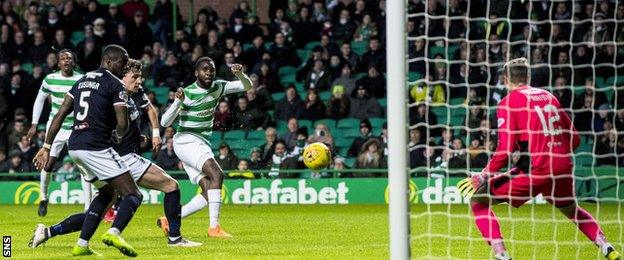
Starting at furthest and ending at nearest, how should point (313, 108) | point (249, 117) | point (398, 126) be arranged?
point (313, 108) < point (249, 117) < point (398, 126)

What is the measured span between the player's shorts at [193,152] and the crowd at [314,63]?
5913 millimetres

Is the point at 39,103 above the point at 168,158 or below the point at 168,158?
above

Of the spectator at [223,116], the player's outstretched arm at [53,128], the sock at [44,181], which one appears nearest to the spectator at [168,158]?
the spectator at [223,116]

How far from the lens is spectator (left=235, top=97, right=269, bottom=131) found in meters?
21.0

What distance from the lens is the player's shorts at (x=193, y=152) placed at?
12.7 meters

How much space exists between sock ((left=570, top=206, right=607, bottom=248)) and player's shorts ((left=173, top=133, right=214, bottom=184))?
421cm

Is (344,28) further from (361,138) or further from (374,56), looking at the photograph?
(361,138)

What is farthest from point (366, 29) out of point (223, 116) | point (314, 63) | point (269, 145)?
point (269, 145)

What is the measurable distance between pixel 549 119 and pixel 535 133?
0.51ft

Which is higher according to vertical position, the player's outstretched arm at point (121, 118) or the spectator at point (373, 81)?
the player's outstretched arm at point (121, 118)

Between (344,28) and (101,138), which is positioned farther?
(344,28)

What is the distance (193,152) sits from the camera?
502 inches

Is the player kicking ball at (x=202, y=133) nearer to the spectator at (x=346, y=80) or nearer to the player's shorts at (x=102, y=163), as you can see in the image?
the player's shorts at (x=102, y=163)

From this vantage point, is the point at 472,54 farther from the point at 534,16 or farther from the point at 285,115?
the point at 285,115
